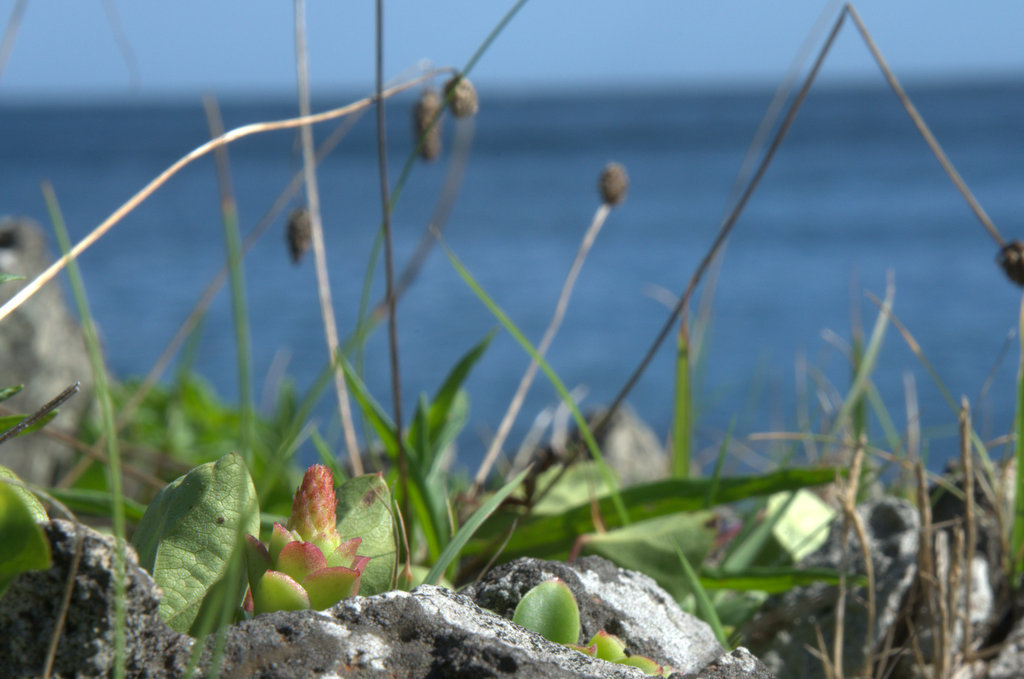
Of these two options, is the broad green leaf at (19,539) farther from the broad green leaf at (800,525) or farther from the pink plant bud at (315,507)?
the broad green leaf at (800,525)

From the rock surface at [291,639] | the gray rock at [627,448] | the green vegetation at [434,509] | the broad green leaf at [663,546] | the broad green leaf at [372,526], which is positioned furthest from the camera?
the gray rock at [627,448]

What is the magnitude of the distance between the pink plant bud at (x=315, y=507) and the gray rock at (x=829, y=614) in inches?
26.8

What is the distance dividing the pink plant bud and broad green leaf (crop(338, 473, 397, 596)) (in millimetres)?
67

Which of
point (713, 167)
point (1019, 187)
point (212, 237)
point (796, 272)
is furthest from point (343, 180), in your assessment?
point (796, 272)

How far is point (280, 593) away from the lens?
0.71 m

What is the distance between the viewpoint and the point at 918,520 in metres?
1.26

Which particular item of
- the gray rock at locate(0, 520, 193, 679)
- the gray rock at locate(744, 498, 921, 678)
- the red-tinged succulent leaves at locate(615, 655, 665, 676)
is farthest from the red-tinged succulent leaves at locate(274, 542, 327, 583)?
the gray rock at locate(744, 498, 921, 678)

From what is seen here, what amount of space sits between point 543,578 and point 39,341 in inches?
104

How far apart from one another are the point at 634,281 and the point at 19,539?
32.9 feet

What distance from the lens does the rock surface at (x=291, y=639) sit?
59cm

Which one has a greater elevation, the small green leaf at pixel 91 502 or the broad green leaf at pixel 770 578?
the broad green leaf at pixel 770 578

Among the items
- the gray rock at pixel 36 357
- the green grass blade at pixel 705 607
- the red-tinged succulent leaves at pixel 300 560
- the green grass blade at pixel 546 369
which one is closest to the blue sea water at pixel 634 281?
the green grass blade at pixel 546 369

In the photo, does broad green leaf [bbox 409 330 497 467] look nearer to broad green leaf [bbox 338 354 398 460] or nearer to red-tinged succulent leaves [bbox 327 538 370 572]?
broad green leaf [bbox 338 354 398 460]

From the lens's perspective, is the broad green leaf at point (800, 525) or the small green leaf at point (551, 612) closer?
the small green leaf at point (551, 612)
